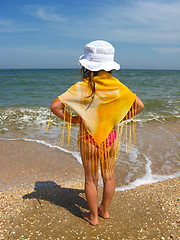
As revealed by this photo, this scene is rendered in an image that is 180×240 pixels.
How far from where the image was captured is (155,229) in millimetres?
2398

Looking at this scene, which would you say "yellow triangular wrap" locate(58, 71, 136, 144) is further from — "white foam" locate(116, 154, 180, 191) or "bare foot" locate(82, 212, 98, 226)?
"white foam" locate(116, 154, 180, 191)

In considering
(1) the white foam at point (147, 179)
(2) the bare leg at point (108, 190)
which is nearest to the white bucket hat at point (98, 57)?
(2) the bare leg at point (108, 190)

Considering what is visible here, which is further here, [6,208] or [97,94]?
[6,208]

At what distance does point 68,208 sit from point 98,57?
68.9 inches

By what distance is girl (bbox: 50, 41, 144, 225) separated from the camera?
210cm

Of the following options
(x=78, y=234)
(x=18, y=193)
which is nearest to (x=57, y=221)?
(x=78, y=234)

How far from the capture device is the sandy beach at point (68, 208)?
92.0 inches

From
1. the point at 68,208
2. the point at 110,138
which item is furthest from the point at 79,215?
the point at 110,138

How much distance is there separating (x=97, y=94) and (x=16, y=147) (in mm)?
3681

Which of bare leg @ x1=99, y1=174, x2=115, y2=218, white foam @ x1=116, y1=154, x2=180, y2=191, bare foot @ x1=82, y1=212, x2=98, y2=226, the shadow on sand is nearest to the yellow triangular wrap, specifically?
bare leg @ x1=99, y1=174, x2=115, y2=218

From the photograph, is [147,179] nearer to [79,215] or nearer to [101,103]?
[79,215]

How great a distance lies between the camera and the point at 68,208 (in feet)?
9.25

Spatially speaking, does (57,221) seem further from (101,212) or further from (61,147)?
(61,147)

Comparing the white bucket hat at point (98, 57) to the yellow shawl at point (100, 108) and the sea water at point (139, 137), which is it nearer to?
the yellow shawl at point (100, 108)
